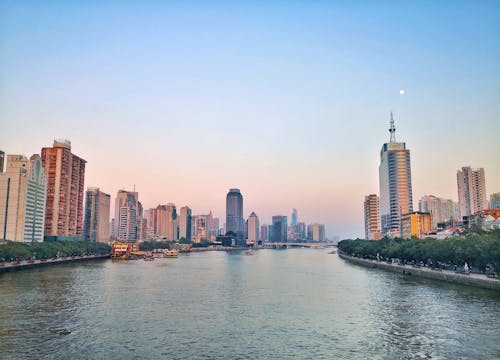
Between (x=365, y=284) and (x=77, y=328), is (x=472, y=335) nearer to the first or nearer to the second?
(x=77, y=328)

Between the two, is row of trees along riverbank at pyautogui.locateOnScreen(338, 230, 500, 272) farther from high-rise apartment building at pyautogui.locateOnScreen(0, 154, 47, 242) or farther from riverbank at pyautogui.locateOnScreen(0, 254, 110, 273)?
high-rise apartment building at pyautogui.locateOnScreen(0, 154, 47, 242)

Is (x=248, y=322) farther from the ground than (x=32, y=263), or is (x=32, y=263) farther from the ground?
(x=32, y=263)

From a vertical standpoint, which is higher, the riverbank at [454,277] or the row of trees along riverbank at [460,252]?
the row of trees along riverbank at [460,252]

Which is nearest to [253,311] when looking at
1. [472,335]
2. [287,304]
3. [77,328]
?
[287,304]

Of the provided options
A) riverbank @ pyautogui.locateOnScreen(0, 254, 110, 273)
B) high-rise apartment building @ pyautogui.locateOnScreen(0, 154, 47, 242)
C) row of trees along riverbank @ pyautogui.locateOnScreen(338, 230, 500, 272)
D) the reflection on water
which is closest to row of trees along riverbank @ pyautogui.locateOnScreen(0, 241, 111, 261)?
riverbank @ pyautogui.locateOnScreen(0, 254, 110, 273)

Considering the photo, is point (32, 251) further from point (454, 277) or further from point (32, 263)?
point (454, 277)

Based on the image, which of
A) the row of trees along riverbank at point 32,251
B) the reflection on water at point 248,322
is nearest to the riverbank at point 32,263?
the row of trees along riverbank at point 32,251

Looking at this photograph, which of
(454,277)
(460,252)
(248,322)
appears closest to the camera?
(248,322)

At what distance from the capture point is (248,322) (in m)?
46.5

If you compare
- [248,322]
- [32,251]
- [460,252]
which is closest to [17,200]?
[32,251]

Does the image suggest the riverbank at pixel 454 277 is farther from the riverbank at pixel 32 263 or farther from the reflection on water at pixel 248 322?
the riverbank at pixel 32 263

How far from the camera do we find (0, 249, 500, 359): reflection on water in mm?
35594

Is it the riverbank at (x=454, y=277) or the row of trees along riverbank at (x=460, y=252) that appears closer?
the riverbank at (x=454, y=277)

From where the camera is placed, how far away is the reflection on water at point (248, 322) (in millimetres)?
35594
